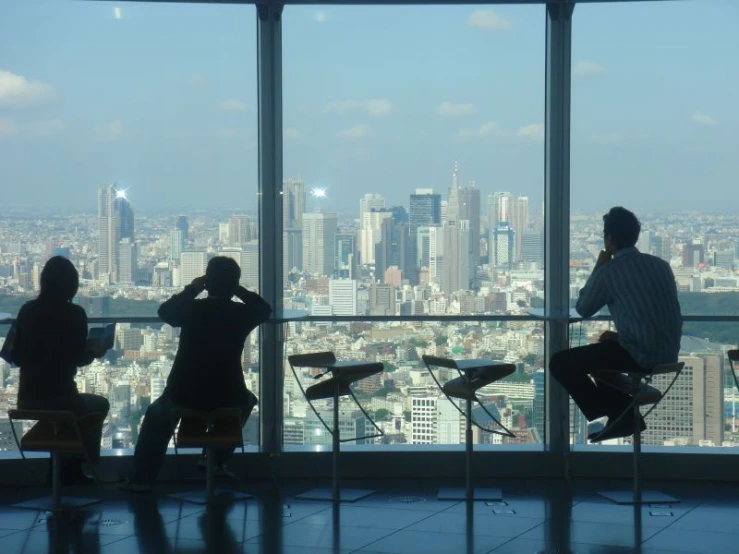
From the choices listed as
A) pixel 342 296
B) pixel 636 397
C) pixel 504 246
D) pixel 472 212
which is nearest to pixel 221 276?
pixel 342 296

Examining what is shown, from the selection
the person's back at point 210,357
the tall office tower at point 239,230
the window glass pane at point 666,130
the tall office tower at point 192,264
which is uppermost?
the window glass pane at point 666,130

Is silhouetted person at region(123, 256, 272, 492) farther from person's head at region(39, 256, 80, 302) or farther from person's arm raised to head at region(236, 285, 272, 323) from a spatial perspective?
person's head at region(39, 256, 80, 302)

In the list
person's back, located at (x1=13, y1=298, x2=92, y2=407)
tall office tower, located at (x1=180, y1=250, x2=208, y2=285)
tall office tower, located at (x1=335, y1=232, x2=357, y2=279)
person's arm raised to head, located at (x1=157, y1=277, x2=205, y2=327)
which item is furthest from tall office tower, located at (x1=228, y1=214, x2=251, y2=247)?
person's back, located at (x1=13, y1=298, x2=92, y2=407)

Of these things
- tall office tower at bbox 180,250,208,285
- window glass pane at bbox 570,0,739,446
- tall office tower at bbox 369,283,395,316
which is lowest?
tall office tower at bbox 369,283,395,316

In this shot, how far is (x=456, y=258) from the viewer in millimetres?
6711

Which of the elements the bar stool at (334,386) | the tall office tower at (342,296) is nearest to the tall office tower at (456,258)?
the tall office tower at (342,296)

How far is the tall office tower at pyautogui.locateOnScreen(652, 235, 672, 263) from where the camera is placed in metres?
6.66

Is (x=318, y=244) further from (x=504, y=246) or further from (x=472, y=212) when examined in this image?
(x=504, y=246)

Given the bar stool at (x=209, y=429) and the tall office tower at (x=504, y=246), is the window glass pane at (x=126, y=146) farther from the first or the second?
the tall office tower at (x=504, y=246)

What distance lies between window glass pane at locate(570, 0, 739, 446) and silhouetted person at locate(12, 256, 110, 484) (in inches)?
115

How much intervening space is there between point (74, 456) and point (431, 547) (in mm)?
2159

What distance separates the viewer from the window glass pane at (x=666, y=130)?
6617 mm

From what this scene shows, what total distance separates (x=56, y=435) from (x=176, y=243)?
158 centimetres

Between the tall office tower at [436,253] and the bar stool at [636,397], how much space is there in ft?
4.16
